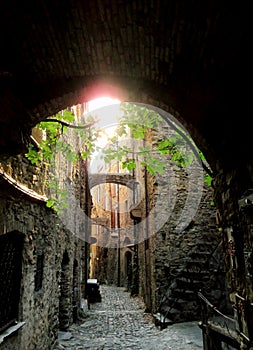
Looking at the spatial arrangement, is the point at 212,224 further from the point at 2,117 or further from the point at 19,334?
the point at 2,117

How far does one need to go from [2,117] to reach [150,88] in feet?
6.13

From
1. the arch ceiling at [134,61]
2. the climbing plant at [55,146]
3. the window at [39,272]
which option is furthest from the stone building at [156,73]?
the window at [39,272]

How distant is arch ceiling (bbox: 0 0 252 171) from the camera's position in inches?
96.3

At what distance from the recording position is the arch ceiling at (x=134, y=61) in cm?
245

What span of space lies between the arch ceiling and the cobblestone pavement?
4.63 meters

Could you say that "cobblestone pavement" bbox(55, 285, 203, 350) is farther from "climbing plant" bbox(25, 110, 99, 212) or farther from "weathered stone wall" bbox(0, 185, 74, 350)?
"climbing plant" bbox(25, 110, 99, 212)

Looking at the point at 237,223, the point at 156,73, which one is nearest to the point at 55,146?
the point at 156,73

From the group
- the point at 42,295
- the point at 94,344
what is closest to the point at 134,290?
the point at 94,344

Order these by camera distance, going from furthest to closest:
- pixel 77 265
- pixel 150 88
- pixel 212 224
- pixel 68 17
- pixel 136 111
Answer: pixel 77 265 → pixel 212 224 → pixel 136 111 → pixel 150 88 → pixel 68 17

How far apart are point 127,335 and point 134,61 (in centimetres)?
708

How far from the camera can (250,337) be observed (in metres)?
3.08

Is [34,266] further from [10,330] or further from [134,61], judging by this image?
[134,61]

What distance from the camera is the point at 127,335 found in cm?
753

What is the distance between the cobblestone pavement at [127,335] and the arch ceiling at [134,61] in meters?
4.63
